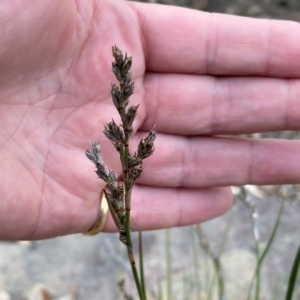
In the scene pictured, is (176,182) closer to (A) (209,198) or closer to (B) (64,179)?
(A) (209,198)

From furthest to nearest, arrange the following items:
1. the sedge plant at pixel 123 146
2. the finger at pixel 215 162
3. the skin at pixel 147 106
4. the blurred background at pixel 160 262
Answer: the blurred background at pixel 160 262, the finger at pixel 215 162, the skin at pixel 147 106, the sedge plant at pixel 123 146

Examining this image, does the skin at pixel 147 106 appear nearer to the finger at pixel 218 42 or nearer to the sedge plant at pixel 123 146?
the finger at pixel 218 42

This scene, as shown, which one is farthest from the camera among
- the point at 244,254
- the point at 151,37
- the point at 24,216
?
the point at 244,254

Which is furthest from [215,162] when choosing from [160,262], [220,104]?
[160,262]

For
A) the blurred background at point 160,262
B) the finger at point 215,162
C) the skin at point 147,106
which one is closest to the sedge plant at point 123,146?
the skin at point 147,106

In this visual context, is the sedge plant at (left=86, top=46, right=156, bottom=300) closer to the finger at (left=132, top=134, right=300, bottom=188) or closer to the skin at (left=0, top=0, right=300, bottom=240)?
the skin at (left=0, top=0, right=300, bottom=240)

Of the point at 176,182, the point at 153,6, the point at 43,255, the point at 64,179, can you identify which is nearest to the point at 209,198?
the point at 176,182

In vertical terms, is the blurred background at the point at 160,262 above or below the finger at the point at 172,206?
below
